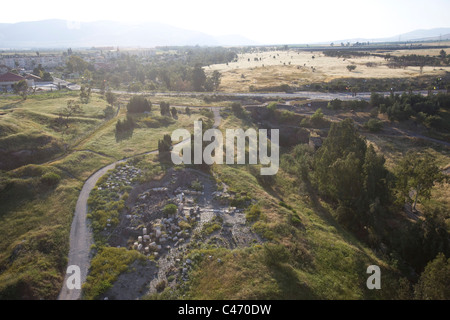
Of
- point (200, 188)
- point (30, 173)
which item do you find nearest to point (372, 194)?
point (200, 188)

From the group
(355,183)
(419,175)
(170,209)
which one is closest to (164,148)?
(170,209)

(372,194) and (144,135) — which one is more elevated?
(144,135)

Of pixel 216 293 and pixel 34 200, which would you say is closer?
pixel 216 293

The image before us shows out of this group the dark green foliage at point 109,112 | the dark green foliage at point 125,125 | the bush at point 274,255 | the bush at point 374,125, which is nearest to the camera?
the bush at point 274,255

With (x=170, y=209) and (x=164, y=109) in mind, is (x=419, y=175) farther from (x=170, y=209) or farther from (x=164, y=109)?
(x=164, y=109)

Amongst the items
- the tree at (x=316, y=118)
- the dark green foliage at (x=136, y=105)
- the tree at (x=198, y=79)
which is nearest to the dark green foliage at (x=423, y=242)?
the tree at (x=316, y=118)

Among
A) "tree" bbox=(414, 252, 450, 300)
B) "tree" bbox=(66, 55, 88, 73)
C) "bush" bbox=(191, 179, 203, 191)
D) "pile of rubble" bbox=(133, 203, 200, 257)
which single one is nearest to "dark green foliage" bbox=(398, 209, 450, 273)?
"tree" bbox=(414, 252, 450, 300)

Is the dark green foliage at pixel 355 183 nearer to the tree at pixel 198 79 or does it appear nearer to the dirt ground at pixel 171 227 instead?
the dirt ground at pixel 171 227

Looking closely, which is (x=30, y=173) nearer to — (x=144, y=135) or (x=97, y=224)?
(x=97, y=224)
